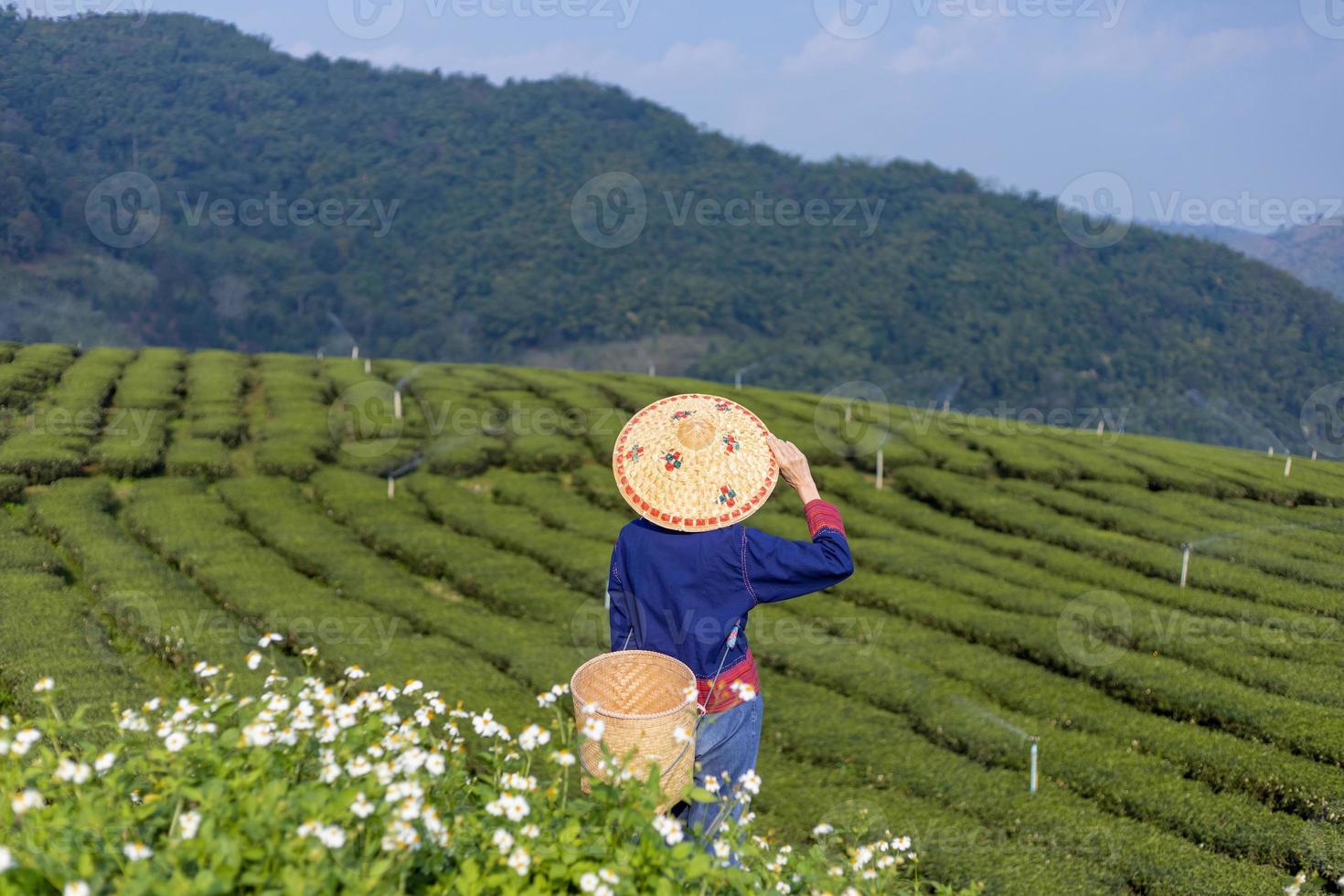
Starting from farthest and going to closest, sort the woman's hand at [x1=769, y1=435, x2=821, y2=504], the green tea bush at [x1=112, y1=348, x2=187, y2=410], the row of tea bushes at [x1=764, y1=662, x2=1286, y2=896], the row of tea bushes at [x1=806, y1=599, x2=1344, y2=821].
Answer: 1. the green tea bush at [x1=112, y1=348, x2=187, y2=410]
2. the row of tea bushes at [x1=806, y1=599, x2=1344, y2=821]
3. the row of tea bushes at [x1=764, y1=662, x2=1286, y2=896]
4. the woman's hand at [x1=769, y1=435, x2=821, y2=504]

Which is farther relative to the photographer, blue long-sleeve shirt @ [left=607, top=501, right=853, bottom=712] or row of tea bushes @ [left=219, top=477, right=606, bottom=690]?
row of tea bushes @ [left=219, top=477, right=606, bottom=690]

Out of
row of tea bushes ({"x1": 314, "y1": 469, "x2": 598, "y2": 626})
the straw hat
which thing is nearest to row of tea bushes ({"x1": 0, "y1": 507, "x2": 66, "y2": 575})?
row of tea bushes ({"x1": 314, "y1": 469, "x2": 598, "y2": 626})

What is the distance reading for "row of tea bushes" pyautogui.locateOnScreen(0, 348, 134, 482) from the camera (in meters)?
17.5

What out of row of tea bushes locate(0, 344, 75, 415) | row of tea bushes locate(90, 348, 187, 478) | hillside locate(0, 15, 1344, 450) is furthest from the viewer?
hillside locate(0, 15, 1344, 450)

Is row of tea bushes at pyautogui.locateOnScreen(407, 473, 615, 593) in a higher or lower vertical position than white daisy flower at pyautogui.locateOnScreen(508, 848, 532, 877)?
lower

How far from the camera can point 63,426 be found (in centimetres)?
2011

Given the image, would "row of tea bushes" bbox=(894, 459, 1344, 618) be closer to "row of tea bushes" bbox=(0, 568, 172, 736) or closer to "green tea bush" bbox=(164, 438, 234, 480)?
"row of tea bushes" bbox=(0, 568, 172, 736)

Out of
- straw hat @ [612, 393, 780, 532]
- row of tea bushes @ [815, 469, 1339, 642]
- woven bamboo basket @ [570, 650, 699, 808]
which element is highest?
straw hat @ [612, 393, 780, 532]

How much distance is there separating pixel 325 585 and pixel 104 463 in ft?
23.7

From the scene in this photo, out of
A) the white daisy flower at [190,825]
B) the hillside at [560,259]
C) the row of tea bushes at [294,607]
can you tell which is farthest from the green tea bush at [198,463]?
the hillside at [560,259]

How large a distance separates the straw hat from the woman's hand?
0.09 m

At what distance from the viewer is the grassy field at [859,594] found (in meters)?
8.64

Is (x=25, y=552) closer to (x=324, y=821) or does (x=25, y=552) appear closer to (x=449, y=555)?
(x=449, y=555)

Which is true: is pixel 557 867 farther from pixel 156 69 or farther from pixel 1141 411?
pixel 156 69
